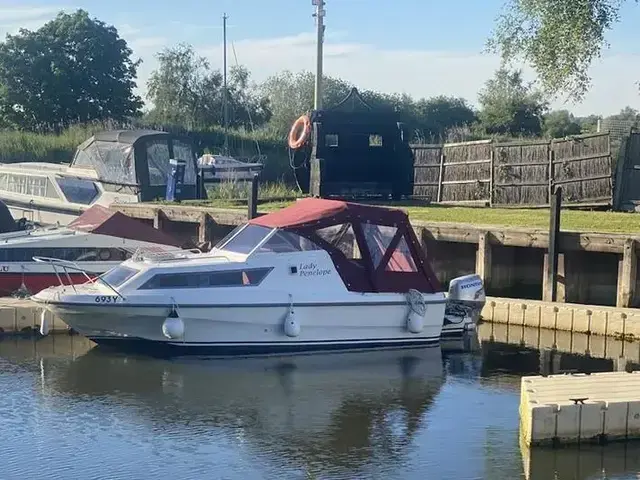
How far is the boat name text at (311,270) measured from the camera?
18125 millimetres

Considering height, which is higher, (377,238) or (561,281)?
(377,238)

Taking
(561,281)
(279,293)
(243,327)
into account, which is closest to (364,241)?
(279,293)

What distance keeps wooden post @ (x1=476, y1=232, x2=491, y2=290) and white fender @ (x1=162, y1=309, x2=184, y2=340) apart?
6.95 metres

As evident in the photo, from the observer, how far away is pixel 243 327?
18000mm

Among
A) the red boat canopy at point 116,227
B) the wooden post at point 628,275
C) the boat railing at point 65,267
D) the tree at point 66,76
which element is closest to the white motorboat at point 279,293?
the boat railing at point 65,267

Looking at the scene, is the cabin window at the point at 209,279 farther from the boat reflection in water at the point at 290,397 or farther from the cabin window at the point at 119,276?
the boat reflection in water at the point at 290,397

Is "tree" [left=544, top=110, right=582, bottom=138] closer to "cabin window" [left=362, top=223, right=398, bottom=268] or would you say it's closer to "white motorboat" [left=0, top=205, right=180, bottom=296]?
"white motorboat" [left=0, top=205, right=180, bottom=296]

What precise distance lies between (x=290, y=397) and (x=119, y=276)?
12.4 feet

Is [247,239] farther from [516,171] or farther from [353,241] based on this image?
[516,171]

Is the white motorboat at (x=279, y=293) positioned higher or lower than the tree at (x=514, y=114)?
lower

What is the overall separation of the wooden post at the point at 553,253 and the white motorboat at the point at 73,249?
7.09 m

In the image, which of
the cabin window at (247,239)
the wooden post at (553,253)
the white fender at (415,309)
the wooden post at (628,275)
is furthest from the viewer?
the wooden post at (553,253)

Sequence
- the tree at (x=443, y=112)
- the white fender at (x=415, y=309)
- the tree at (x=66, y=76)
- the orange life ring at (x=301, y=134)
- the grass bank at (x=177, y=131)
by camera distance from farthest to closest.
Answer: the tree at (x=443, y=112), the tree at (x=66, y=76), the grass bank at (x=177, y=131), the orange life ring at (x=301, y=134), the white fender at (x=415, y=309)

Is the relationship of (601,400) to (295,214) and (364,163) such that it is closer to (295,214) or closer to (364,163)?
(295,214)
